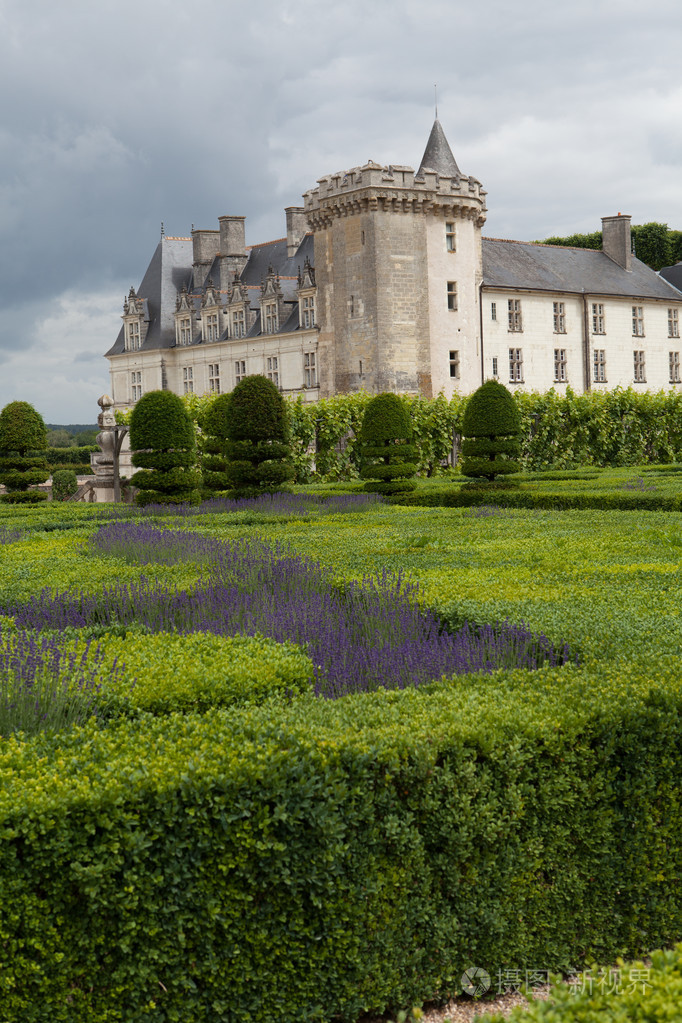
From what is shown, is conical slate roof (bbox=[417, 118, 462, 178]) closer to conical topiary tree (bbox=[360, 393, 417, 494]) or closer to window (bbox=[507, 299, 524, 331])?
window (bbox=[507, 299, 524, 331])

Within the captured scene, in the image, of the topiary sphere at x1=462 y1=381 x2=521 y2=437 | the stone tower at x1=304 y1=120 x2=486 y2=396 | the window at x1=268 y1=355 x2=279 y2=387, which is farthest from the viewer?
the window at x1=268 y1=355 x2=279 y2=387

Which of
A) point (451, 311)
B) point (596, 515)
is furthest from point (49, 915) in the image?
point (451, 311)

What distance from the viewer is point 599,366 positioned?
47.7 meters

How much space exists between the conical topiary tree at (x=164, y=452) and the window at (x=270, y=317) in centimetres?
2667

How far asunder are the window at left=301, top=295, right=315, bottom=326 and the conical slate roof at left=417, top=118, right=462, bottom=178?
7.74m

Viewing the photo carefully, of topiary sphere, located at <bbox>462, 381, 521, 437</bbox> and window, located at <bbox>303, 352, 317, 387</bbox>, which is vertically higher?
window, located at <bbox>303, 352, 317, 387</bbox>


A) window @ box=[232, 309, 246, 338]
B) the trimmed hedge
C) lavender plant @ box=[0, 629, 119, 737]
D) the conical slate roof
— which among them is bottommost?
the trimmed hedge

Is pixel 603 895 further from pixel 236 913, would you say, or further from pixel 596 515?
pixel 596 515

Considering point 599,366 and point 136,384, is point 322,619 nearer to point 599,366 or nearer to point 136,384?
point 599,366

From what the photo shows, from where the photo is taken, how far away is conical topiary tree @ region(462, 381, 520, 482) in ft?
69.7

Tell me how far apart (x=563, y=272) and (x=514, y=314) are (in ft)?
16.1

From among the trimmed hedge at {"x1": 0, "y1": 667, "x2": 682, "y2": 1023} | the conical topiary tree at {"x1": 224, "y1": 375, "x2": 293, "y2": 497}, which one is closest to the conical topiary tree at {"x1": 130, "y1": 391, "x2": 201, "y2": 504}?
the conical topiary tree at {"x1": 224, "y1": 375, "x2": 293, "y2": 497}

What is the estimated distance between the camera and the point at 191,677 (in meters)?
4.26

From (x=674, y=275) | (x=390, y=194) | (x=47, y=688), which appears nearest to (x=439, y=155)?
(x=390, y=194)
